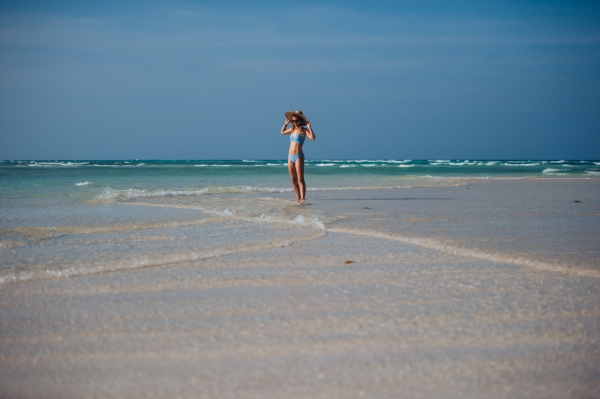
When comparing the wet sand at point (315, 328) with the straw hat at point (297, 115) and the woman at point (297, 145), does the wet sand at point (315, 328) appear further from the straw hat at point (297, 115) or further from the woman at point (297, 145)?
the straw hat at point (297, 115)

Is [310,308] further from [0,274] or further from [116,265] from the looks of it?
[0,274]

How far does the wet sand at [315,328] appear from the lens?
4.59ft

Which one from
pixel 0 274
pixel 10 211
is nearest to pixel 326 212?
pixel 0 274

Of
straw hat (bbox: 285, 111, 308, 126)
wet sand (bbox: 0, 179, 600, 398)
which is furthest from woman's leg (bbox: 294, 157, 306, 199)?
wet sand (bbox: 0, 179, 600, 398)

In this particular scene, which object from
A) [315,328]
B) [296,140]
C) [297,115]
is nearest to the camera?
[315,328]

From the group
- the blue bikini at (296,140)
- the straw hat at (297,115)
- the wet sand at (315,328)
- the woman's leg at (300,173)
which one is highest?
the straw hat at (297,115)

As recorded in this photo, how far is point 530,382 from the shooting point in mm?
1396

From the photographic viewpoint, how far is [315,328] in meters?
1.81

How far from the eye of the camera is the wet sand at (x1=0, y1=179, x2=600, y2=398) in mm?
1399

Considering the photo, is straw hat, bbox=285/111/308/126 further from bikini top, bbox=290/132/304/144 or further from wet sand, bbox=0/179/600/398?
wet sand, bbox=0/179/600/398

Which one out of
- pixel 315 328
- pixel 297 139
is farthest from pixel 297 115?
pixel 315 328

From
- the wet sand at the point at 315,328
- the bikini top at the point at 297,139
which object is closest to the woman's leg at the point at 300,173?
the bikini top at the point at 297,139

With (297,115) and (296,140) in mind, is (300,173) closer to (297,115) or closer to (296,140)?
(296,140)

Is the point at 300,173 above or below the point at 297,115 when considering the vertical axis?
below
